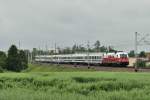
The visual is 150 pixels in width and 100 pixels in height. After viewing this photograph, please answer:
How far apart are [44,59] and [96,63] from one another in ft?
148

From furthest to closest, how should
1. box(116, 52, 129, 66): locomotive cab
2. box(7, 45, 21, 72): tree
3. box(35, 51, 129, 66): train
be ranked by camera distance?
box(7, 45, 21, 72): tree, box(35, 51, 129, 66): train, box(116, 52, 129, 66): locomotive cab

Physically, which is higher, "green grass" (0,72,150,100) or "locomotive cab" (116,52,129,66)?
"locomotive cab" (116,52,129,66)

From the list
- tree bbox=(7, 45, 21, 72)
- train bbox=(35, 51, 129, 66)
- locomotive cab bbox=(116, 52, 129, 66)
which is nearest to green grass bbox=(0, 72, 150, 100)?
locomotive cab bbox=(116, 52, 129, 66)

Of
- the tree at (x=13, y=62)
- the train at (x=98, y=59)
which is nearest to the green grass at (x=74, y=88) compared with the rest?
the train at (x=98, y=59)

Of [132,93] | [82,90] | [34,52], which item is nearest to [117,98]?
[132,93]

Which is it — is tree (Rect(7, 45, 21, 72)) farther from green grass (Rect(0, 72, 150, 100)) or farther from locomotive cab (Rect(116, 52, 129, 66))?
green grass (Rect(0, 72, 150, 100))

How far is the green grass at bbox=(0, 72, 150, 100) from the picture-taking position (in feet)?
79.0

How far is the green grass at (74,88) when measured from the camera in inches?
949

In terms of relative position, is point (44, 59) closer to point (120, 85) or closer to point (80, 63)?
point (80, 63)

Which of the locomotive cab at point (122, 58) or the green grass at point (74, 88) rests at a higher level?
the locomotive cab at point (122, 58)

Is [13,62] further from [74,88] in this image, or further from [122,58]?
[74,88]

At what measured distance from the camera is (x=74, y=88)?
31109 mm

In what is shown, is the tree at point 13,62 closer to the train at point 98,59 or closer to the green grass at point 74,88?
the train at point 98,59

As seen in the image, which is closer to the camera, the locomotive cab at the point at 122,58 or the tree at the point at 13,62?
the locomotive cab at the point at 122,58
